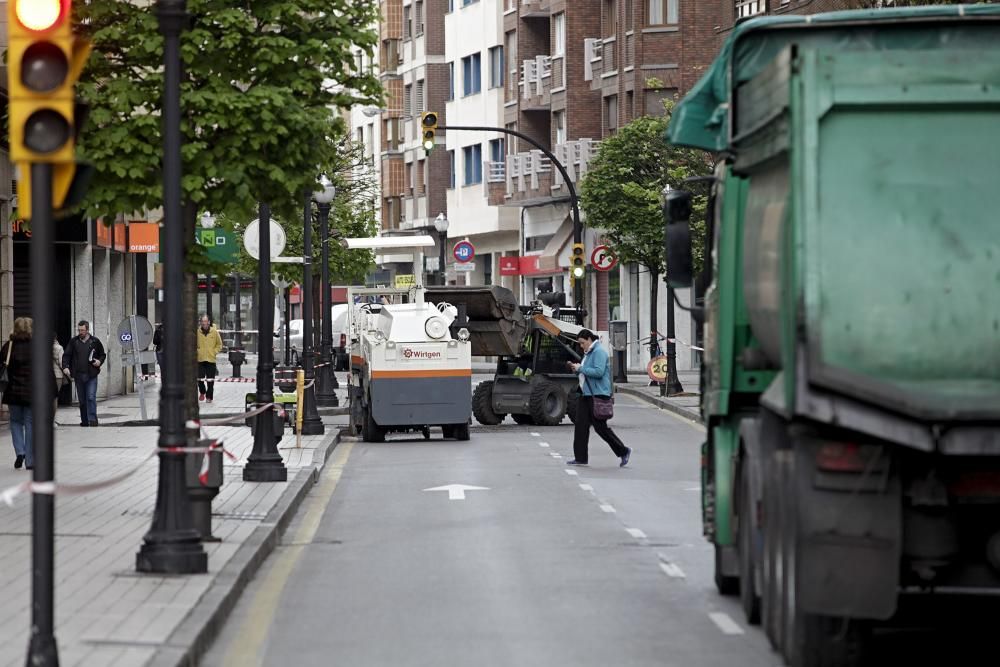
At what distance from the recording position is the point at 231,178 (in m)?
17.7

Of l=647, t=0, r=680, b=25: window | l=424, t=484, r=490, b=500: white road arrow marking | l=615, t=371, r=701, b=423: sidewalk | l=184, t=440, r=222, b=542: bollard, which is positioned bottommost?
l=615, t=371, r=701, b=423: sidewalk

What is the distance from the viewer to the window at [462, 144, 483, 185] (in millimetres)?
77438

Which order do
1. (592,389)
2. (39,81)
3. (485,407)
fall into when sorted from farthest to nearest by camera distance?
(485,407) < (592,389) < (39,81)

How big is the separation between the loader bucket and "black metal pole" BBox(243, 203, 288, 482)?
37.3ft

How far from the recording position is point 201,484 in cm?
1426

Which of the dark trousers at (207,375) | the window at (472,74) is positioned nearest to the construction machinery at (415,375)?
the dark trousers at (207,375)

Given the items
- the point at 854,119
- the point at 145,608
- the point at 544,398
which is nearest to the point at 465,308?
the point at 544,398

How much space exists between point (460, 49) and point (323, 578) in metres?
66.5

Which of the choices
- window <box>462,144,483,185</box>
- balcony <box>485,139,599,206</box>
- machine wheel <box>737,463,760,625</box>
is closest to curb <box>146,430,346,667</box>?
machine wheel <box>737,463,760,625</box>

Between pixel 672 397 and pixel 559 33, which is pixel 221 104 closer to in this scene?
pixel 672 397

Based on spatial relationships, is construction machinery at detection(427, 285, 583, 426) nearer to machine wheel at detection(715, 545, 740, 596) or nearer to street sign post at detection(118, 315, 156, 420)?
→ street sign post at detection(118, 315, 156, 420)

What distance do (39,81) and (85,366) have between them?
2485 centimetres

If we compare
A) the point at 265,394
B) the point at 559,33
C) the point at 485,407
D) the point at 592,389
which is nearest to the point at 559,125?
the point at 559,33

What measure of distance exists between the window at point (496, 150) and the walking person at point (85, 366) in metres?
41.7
